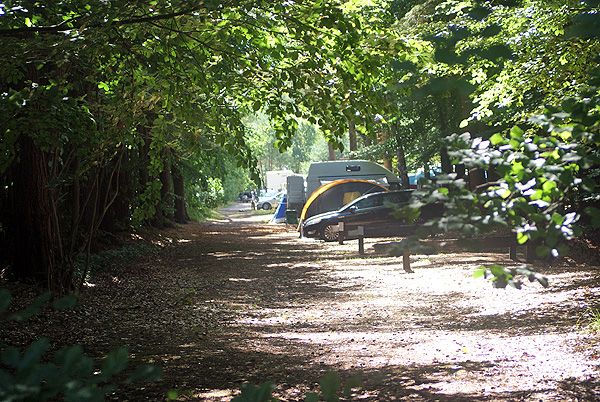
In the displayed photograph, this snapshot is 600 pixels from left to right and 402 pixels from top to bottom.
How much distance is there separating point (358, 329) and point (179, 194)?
26513 mm

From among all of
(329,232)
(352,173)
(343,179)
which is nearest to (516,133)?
(329,232)

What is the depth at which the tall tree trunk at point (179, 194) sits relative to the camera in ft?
104

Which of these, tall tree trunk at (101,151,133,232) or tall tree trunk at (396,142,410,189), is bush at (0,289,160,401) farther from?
tall tree trunk at (396,142,410,189)

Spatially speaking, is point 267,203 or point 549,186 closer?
point 549,186

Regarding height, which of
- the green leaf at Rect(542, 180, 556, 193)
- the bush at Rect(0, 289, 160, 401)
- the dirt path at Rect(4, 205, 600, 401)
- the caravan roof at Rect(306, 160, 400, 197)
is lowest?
the dirt path at Rect(4, 205, 600, 401)

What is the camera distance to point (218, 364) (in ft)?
25.8

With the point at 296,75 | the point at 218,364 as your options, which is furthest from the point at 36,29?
the point at 218,364

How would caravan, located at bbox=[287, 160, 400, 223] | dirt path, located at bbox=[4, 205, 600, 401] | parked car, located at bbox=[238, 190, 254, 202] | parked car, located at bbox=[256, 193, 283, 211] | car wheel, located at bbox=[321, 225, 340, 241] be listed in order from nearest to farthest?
1. dirt path, located at bbox=[4, 205, 600, 401]
2. car wheel, located at bbox=[321, 225, 340, 241]
3. caravan, located at bbox=[287, 160, 400, 223]
4. parked car, located at bbox=[256, 193, 283, 211]
5. parked car, located at bbox=[238, 190, 254, 202]

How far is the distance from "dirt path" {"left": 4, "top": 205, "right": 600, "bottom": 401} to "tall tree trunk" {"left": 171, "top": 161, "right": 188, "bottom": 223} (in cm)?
1402

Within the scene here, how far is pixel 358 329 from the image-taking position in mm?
9805

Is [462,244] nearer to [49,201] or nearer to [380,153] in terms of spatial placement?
[49,201]

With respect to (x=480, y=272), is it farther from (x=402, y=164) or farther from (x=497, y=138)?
(x=402, y=164)

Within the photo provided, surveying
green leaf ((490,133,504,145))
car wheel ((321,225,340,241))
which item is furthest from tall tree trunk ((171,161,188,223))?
green leaf ((490,133,504,145))

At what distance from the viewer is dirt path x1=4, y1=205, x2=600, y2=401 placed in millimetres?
6695
